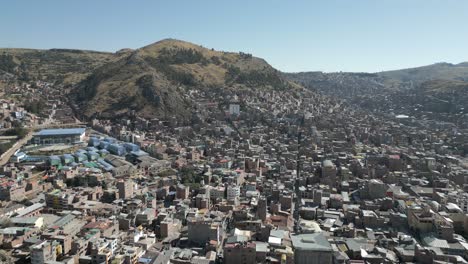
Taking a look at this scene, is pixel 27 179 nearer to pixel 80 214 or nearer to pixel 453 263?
pixel 80 214

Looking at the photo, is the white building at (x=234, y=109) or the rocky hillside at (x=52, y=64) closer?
the white building at (x=234, y=109)

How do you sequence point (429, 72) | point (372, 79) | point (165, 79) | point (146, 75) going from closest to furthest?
point (146, 75)
point (165, 79)
point (372, 79)
point (429, 72)

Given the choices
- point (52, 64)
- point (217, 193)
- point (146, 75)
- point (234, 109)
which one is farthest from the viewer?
point (52, 64)

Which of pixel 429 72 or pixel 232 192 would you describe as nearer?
pixel 232 192

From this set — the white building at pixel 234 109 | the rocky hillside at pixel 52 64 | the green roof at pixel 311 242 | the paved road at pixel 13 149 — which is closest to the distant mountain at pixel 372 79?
the white building at pixel 234 109

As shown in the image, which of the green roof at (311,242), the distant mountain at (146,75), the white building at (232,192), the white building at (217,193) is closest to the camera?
the green roof at (311,242)

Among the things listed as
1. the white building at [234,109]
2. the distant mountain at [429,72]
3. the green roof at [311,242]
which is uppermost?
the distant mountain at [429,72]

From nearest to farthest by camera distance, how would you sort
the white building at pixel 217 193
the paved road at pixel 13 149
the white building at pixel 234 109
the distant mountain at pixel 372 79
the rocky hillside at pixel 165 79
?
the white building at pixel 217 193 → the paved road at pixel 13 149 → the rocky hillside at pixel 165 79 → the white building at pixel 234 109 → the distant mountain at pixel 372 79

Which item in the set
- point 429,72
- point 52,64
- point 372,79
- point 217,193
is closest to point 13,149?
point 217,193

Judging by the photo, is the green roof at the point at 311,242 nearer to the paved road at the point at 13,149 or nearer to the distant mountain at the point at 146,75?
the paved road at the point at 13,149

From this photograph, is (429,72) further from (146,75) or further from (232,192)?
(232,192)
